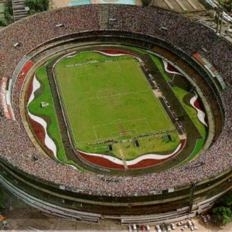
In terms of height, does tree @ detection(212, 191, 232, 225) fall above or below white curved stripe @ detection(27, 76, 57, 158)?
below

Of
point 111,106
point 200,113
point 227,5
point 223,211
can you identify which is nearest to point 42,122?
point 111,106

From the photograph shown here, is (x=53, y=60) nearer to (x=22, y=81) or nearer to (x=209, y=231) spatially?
(x=22, y=81)

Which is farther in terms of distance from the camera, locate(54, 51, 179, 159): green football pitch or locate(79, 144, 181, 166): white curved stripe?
locate(54, 51, 179, 159): green football pitch

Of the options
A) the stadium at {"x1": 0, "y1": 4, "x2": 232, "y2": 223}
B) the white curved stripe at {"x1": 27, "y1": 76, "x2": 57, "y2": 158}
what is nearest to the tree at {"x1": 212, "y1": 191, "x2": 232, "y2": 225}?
the stadium at {"x1": 0, "y1": 4, "x2": 232, "y2": 223}

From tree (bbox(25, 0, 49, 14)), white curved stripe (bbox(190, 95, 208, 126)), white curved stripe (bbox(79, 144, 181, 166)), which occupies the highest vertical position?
tree (bbox(25, 0, 49, 14))

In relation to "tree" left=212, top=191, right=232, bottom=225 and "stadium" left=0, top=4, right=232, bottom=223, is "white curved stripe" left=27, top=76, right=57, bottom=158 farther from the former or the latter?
"tree" left=212, top=191, right=232, bottom=225

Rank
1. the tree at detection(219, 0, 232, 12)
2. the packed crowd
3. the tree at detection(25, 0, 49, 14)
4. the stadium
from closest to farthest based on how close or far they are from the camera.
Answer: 1. the packed crowd
2. the stadium
3. the tree at detection(25, 0, 49, 14)
4. the tree at detection(219, 0, 232, 12)

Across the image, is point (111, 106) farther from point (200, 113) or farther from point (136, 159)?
point (200, 113)
